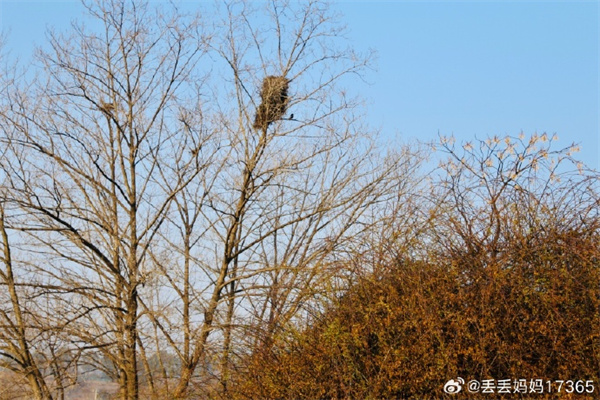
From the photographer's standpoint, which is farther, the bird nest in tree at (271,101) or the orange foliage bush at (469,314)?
the bird nest in tree at (271,101)

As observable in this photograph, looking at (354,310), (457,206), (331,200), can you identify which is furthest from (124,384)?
(457,206)

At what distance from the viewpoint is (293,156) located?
36.8ft

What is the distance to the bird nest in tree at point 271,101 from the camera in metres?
10.8

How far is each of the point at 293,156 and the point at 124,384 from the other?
4221mm

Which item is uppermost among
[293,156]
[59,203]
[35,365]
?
[293,156]

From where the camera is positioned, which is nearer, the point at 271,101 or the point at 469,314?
the point at 469,314

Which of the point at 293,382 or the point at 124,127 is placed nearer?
the point at 293,382

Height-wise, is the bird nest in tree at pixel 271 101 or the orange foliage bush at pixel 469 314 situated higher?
the bird nest in tree at pixel 271 101

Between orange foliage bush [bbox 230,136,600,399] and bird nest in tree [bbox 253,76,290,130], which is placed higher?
bird nest in tree [bbox 253,76,290,130]

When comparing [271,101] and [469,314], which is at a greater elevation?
[271,101]

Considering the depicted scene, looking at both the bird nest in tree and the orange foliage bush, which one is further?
the bird nest in tree

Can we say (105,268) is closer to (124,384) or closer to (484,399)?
(124,384)

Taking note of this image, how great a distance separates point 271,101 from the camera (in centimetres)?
1088

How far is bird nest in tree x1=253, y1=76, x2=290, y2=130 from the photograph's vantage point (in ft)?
35.3
